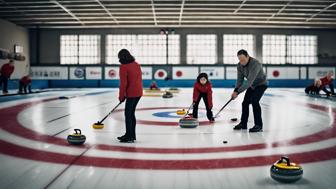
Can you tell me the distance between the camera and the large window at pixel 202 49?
121ft

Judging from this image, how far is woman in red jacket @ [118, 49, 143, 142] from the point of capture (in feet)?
19.9

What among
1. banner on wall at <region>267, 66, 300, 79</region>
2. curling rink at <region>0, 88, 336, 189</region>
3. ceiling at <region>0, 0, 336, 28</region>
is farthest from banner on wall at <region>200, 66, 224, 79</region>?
curling rink at <region>0, 88, 336, 189</region>

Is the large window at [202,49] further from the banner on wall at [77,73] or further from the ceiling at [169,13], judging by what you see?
the banner on wall at [77,73]

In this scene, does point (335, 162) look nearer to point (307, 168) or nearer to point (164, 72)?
point (307, 168)

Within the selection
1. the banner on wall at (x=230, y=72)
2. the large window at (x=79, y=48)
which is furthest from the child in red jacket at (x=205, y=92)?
the large window at (x=79, y=48)

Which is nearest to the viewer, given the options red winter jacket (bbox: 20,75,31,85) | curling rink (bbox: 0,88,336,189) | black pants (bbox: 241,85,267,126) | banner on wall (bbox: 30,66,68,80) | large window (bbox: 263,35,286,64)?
curling rink (bbox: 0,88,336,189)

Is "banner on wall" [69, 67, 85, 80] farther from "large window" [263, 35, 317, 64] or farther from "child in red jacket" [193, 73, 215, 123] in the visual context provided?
"child in red jacket" [193, 73, 215, 123]

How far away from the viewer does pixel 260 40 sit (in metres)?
36.8

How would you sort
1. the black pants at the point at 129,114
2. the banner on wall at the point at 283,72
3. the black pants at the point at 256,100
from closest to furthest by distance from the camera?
the black pants at the point at 129,114 < the black pants at the point at 256,100 < the banner on wall at the point at 283,72

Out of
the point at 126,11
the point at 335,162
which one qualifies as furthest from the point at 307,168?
the point at 126,11

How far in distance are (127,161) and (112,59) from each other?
33.4 m

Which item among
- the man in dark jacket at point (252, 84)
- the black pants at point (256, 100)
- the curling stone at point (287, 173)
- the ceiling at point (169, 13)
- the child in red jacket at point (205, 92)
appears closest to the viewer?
the curling stone at point (287, 173)

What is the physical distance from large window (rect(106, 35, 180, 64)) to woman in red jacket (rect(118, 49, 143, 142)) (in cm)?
3109

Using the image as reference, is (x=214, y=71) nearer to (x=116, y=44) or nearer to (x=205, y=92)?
(x=116, y=44)
